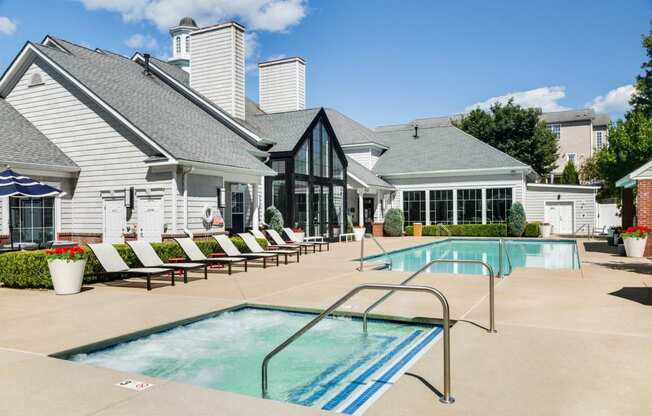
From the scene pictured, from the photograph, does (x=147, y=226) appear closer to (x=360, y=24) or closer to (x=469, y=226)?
(x=360, y=24)

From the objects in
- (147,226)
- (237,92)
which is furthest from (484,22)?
(147,226)

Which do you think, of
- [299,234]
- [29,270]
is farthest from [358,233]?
[29,270]

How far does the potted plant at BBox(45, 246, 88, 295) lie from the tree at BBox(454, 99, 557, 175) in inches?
1656

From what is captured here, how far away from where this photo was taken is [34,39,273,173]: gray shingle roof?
54.0ft

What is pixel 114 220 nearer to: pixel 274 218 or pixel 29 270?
pixel 29 270

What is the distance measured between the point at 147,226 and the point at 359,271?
7476mm

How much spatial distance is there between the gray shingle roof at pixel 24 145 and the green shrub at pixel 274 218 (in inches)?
311

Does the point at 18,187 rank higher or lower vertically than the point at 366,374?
higher

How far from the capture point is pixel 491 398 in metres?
4.23

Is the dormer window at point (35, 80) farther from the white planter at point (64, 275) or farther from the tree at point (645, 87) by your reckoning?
the tree at point (645, 87)

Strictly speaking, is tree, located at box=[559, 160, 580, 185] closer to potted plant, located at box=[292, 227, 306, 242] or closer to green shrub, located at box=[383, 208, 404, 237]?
green shrub, located at box=[383, 208, 404, 237]

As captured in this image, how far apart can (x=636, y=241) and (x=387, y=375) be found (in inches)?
583

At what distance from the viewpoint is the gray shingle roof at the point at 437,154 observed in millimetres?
30062

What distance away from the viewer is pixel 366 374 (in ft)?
18.5
